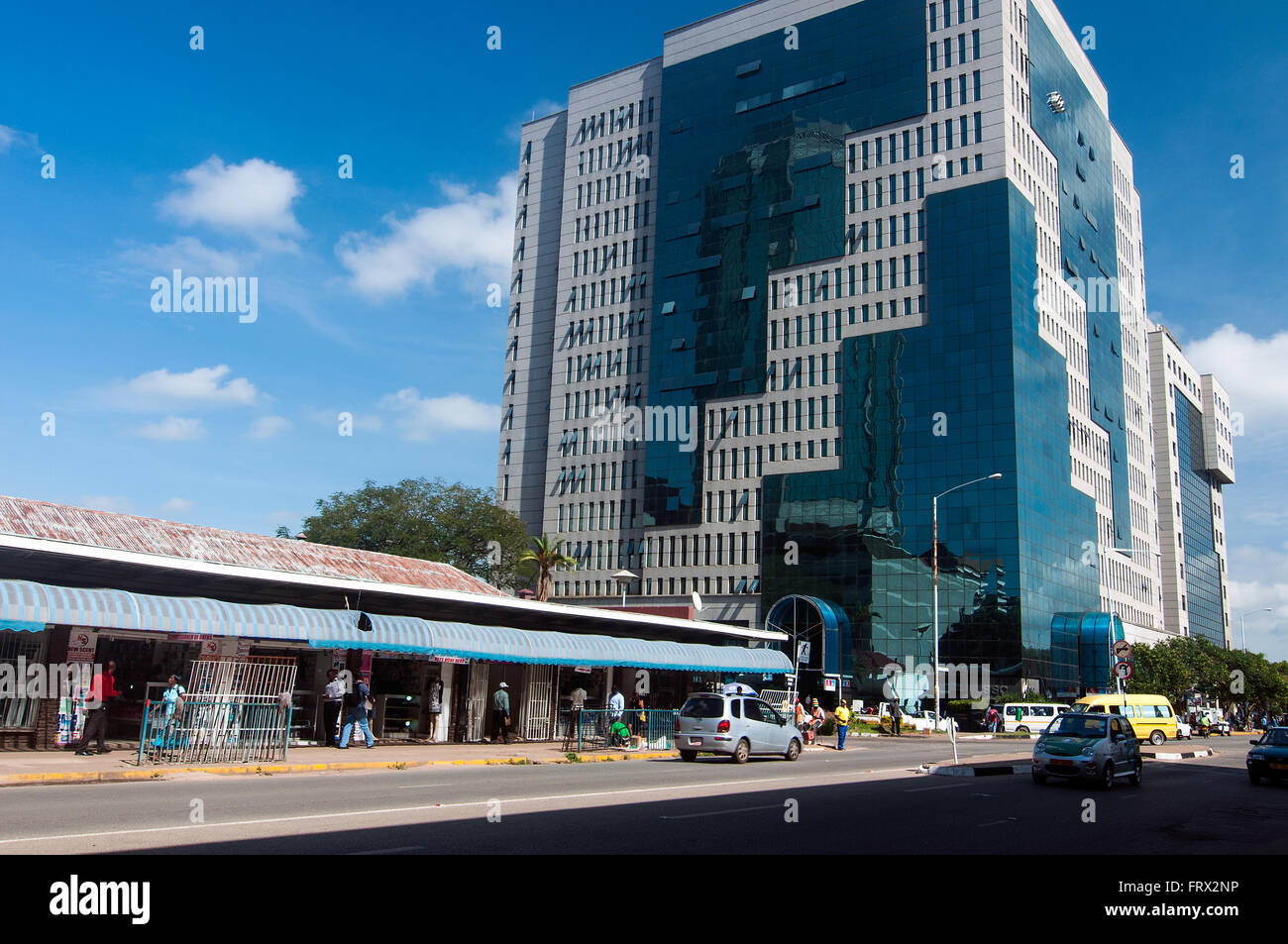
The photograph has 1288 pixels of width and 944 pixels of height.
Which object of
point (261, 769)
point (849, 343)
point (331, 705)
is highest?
point (849, 343)

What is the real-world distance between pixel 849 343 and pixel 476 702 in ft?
203

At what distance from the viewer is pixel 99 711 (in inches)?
865

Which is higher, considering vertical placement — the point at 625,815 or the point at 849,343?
the point at 849,343

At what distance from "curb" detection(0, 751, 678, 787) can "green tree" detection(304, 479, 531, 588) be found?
165 feet

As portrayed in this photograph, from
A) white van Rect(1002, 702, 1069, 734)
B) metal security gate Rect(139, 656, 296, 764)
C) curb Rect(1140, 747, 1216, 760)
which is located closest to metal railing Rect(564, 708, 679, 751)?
metal security gate Rect(139, 656, 296, 764)

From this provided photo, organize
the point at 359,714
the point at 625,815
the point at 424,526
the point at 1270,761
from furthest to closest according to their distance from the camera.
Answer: the point at 424,526, the point at 359,714, the point at 1270,761, the point at 625,815

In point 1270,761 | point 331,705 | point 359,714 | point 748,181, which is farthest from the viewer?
point 748,181

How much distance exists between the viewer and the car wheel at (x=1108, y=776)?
21.4 metres

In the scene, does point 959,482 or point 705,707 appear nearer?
point 705,707

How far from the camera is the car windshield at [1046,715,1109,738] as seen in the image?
22.1 metres

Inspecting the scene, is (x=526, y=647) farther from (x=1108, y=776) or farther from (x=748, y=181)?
(x=748, y=181)

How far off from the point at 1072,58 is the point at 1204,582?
3110 inches

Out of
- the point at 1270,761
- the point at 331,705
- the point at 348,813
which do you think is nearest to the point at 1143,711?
the point at 1270,761
